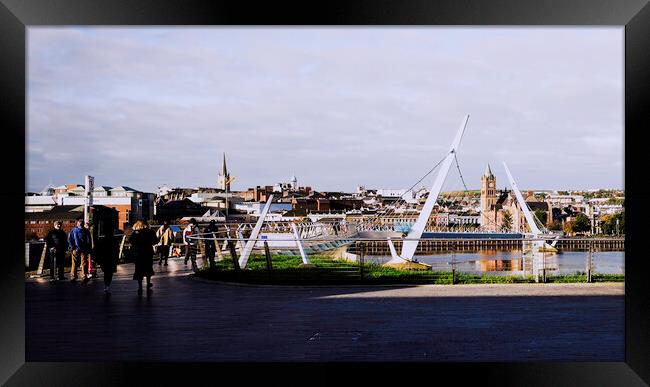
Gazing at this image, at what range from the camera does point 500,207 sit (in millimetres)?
105625

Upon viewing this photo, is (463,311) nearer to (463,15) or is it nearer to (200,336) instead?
(200,336)

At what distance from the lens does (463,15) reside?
5.96 meters

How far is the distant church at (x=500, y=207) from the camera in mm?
93812

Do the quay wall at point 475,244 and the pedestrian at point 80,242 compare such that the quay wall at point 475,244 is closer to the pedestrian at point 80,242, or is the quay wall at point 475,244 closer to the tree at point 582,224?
the pedestrian at point 80,242

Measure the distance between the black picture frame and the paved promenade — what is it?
0.30m

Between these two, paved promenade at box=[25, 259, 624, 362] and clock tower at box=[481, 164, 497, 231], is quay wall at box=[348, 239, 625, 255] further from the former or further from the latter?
clock tower at box=[481, 164, 497, 231]

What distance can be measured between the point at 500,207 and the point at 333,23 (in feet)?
337

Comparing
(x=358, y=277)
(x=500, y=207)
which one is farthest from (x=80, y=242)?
(x=500, y=207)

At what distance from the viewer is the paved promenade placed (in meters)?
6.05

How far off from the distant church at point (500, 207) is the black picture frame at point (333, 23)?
85826mm

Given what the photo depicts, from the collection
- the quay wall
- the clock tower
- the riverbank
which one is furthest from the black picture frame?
the clock tower

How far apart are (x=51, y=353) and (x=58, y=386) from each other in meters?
0.83
